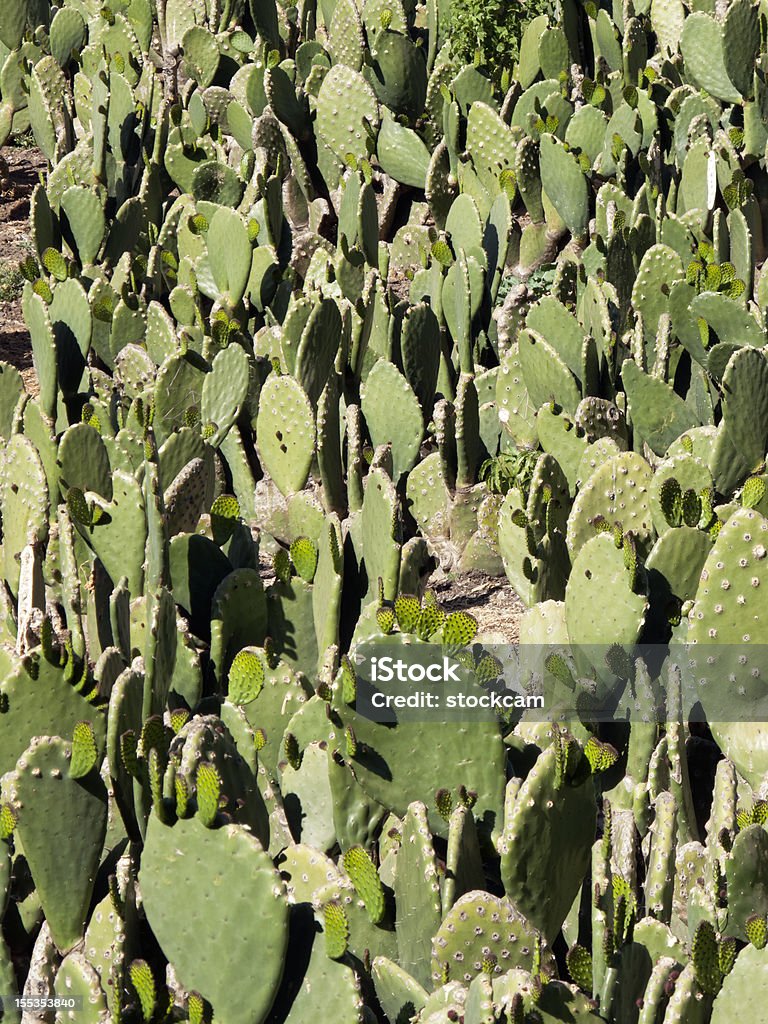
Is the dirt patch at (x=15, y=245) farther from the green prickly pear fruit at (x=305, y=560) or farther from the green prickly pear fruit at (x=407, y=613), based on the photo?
the green prickly pear fruit at (x=407, y=613)

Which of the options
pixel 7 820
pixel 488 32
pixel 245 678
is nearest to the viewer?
pixel 7 820

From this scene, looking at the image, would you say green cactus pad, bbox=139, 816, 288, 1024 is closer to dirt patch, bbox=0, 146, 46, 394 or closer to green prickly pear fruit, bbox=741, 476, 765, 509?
green prickly pear fruit, bbox=741, 476, 765, 509

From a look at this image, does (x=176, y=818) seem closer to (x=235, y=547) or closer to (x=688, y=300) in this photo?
(x=235, y=547)

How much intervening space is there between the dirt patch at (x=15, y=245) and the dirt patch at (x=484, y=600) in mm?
2411

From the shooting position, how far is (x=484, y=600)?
14.1 feet

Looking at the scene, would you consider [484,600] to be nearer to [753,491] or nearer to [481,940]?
[753,491]

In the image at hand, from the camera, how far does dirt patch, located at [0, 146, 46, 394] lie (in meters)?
6.36

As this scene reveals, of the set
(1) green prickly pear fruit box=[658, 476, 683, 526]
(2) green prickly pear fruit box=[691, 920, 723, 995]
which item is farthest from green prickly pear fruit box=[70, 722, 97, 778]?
(1) green prickly pear fruit box=[658, 476, 683, 526]

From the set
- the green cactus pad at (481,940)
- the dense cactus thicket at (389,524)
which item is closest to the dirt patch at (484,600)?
the dense cactus thicket at (389,524)

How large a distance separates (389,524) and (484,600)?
1.04 meters

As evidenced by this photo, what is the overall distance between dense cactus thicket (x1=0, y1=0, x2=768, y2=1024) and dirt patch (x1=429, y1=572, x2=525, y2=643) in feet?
0.31

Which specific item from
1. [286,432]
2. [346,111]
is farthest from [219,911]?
[346,111]

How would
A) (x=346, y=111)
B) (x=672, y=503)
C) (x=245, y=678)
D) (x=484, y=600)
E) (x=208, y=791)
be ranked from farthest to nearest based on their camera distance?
(x=346, y=111)
(x=484, y=600)
(x=672, y=503)
(x=245, y=678)
(x=208, y=791)

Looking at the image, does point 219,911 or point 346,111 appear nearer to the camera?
point 219,911
